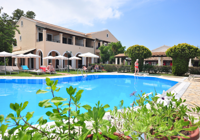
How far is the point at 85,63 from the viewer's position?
2552cm

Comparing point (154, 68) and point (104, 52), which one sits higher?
point (104, 52)

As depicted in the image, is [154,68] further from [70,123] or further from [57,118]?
[57,118]

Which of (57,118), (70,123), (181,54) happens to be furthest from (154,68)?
(57,118)

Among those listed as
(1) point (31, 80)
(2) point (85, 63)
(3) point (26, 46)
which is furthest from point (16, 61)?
(1) point (31, 80)

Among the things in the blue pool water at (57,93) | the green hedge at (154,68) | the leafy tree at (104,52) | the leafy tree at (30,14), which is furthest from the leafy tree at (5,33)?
the green hedge at (154,68)

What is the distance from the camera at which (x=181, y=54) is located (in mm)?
14234

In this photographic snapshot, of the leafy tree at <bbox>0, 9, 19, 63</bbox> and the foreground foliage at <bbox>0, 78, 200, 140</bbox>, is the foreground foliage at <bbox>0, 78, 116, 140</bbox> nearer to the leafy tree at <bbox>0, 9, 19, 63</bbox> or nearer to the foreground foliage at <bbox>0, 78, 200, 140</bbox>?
the foreground foliage at <bbox>0, 78, 200, 140</bbox>

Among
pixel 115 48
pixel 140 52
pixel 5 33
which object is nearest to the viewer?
pixel 140 52

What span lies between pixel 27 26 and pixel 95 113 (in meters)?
26.0

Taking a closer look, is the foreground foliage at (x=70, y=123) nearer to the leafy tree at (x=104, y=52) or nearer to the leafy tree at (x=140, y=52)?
the leafy tree at (x=140, y=52)

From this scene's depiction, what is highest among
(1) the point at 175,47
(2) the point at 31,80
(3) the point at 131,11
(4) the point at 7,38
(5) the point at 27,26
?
(3) the point at 131,11

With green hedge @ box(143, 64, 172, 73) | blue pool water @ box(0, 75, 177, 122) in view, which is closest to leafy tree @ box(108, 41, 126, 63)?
green hedge @ box(143, 64, 172, 73)

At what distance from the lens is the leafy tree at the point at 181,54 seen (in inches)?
543

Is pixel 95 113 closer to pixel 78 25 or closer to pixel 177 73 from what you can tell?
pixel 177 73
